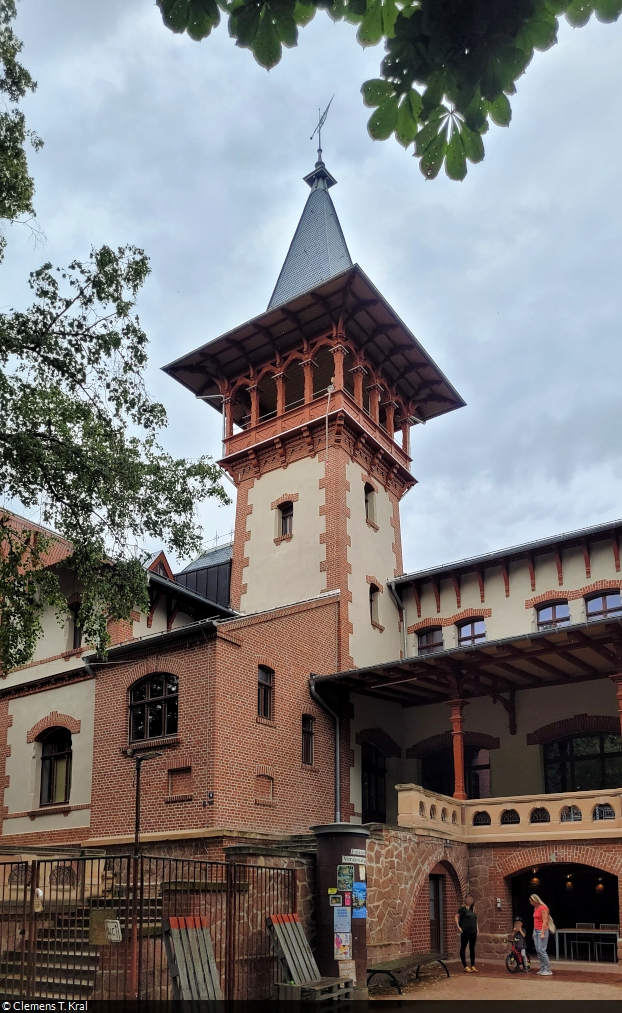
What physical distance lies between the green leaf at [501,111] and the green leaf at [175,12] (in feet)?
4.07

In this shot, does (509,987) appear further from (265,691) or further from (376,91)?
(376,91)

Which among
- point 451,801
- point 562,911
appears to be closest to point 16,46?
point 451,801

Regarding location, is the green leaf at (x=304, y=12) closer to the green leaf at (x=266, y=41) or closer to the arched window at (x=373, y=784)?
the green leaf at (x=266, y=41)

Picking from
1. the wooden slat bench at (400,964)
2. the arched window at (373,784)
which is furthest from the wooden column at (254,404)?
the wooden slat bench at (400,964)

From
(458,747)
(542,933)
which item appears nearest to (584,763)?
(458,747)

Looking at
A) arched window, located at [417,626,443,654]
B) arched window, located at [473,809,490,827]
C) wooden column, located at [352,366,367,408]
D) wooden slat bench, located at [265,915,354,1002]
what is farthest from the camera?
wooden column, located at [352,366,367,408]

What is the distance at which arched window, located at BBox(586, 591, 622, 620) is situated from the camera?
73.3 feet

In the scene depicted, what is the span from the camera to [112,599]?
591 inches

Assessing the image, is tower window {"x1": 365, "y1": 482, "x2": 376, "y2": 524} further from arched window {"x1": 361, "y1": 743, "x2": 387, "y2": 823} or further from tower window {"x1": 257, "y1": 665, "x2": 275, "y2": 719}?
tower window {"x1": 257, "y1": 665, "x2": 275, "y2": 719}

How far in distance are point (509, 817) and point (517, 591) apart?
571 centimetres

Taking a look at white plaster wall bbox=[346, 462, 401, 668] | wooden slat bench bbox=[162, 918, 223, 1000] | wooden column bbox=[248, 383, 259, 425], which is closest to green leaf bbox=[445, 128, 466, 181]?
wooden slat bench bbox=[162, 918, 223, 1000]

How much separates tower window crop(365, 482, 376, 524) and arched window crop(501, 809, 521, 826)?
914cm

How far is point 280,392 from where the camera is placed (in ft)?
88.3

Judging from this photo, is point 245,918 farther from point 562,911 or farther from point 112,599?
point 562,911
